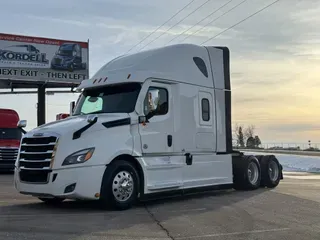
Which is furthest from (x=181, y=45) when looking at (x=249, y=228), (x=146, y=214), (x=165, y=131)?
(x=249, y=228)

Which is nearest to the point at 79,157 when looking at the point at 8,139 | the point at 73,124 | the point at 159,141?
the point at 73,124

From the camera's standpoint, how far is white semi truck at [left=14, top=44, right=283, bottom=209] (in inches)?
347

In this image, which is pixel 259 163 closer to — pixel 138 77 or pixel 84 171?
pixel 138 77

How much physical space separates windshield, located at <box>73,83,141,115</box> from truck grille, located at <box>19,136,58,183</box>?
1.61m

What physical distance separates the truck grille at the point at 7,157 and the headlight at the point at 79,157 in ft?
45.0

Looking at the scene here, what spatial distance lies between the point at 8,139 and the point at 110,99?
524 inches

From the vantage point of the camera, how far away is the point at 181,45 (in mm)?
11586

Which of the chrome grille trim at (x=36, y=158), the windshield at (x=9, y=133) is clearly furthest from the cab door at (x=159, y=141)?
the windshield at (x=9, y=133)

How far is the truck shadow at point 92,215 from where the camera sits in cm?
709

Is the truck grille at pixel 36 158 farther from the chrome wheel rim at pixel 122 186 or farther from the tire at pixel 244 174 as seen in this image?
the tire at pixel 244 174

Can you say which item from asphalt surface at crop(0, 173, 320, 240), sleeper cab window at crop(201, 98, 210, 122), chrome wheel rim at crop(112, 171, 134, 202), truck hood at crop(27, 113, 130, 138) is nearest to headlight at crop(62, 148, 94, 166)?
truck hood at crop(27, 113, 130, 138)

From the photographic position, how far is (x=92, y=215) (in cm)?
851

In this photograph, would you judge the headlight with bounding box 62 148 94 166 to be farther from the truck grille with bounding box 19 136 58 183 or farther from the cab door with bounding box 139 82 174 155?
the cab door with bounding box 139 82 174 155

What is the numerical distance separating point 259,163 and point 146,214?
6339 mm
